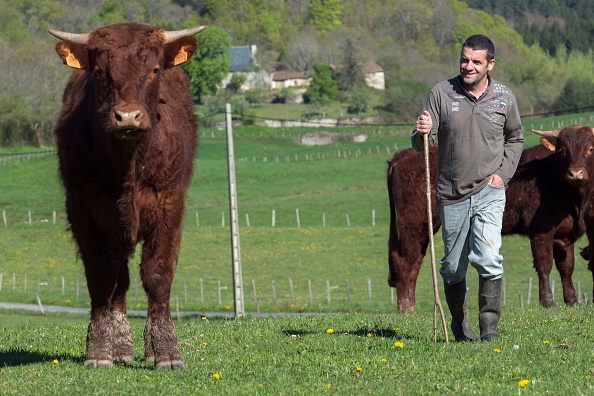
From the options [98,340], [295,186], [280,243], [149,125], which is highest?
[149,125]

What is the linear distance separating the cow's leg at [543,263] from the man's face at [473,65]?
26.6 ft

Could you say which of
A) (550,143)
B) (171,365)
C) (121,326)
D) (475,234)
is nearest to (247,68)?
(550,143)

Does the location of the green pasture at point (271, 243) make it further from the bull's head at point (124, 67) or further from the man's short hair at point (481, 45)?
the bull's head at point (124, 67)

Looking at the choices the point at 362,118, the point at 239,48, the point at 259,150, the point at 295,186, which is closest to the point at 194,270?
the point at 295,186

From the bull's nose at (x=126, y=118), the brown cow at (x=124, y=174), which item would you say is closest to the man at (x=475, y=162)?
the brown cow at (x=124, y=174)

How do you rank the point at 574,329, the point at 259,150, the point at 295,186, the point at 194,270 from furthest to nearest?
the point at 259,150 → the point at 295,186 → the point at 194,270 → the point at 574,329

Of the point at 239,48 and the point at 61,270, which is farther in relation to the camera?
the point at 239,48

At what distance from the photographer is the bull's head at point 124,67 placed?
8.20 m

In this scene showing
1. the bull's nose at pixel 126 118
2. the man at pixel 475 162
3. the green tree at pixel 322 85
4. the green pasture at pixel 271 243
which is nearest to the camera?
the bull's nose at pixel 126 118

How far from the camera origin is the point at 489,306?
9.54m

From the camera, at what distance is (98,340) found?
9172mm

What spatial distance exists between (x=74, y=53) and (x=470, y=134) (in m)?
3.68

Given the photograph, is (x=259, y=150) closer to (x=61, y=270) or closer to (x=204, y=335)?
(x=61, y=270)

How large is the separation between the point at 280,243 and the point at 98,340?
4357 cm
